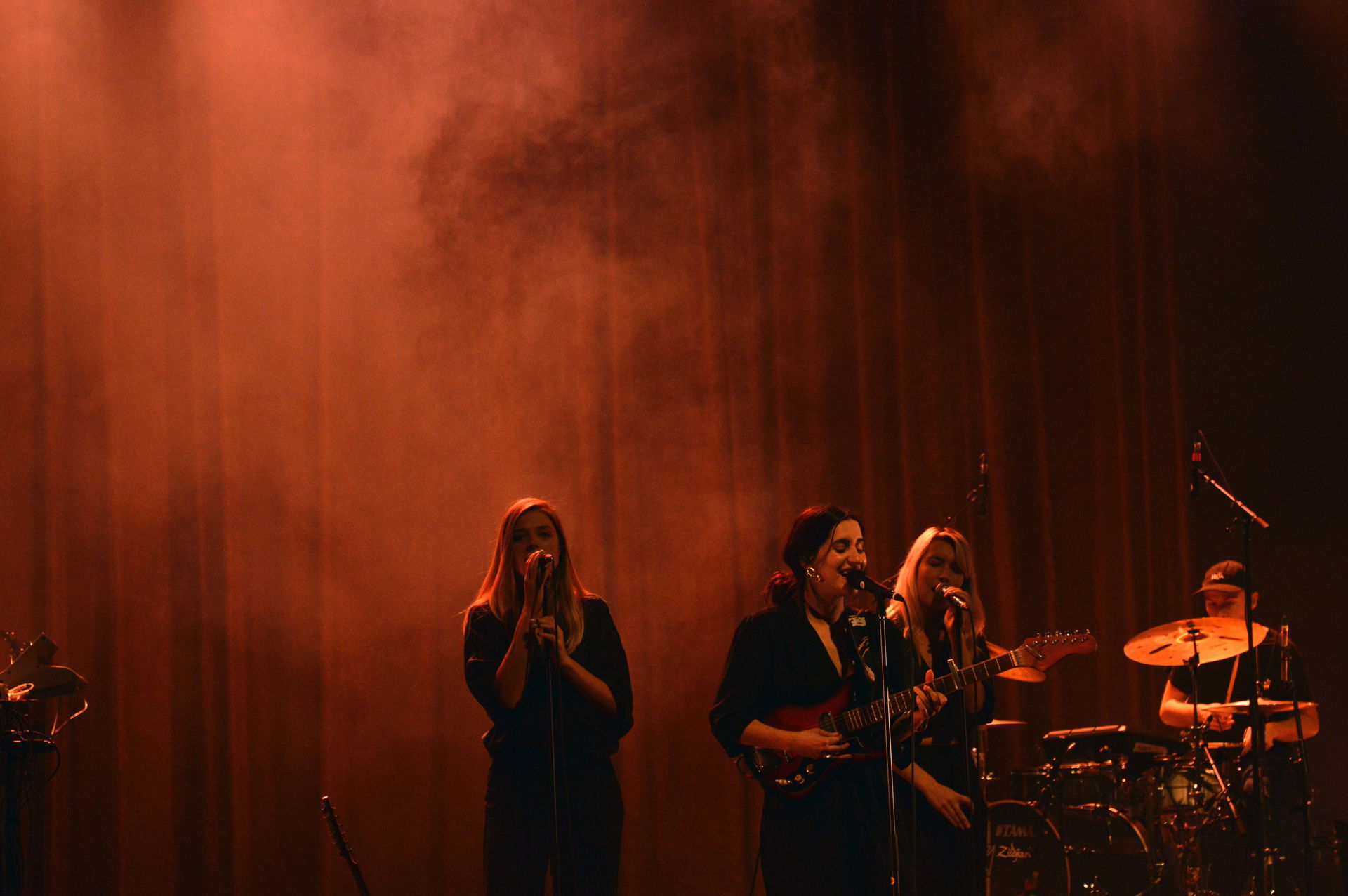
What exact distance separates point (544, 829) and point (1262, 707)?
11.1ft

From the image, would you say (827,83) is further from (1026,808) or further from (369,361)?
(1026,808)

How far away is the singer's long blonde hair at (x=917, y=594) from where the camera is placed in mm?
3965

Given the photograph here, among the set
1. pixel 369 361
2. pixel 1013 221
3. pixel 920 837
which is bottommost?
pixel 920 837

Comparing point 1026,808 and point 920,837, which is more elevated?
point 920,837

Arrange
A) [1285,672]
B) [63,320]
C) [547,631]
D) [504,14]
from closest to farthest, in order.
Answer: [547,631] < [1285,672] < [63,320] < [504,14]

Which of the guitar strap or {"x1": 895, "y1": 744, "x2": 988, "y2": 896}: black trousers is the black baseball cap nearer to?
{"x1": 895, "y1": 744, "x2": 988, "y2": 896}: black trousers

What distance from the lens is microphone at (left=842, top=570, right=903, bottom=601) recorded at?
124 inches

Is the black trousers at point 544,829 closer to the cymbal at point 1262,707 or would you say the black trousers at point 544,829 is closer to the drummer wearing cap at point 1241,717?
the cymbal at point 1262,707

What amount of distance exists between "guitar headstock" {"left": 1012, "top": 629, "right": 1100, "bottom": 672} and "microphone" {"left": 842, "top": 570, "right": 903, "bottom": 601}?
0.82 m

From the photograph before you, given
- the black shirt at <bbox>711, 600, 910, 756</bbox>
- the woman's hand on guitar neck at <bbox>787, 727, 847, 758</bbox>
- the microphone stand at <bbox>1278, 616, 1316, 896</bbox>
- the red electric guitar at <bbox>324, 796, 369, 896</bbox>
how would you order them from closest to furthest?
the woman's hand on guitar neck at <bbox>787, 727, 847, 758</bbox> → the black shirt at <bbox>711, 600, 910, 756</bbox> → the red electric guitar at <bbox>324, 796, 369, 896</bbox> → the microphone stand at <bbox>1278, 616, 1316, 896</bbox>

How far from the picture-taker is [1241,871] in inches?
229

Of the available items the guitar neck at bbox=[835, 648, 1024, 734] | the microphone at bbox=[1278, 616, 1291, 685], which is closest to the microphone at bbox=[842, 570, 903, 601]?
the guitar neck at bbox=[835, 648, 1024, 734]

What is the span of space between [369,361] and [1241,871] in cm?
490

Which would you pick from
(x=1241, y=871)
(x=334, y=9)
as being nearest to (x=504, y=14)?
(x=334, y=9)
